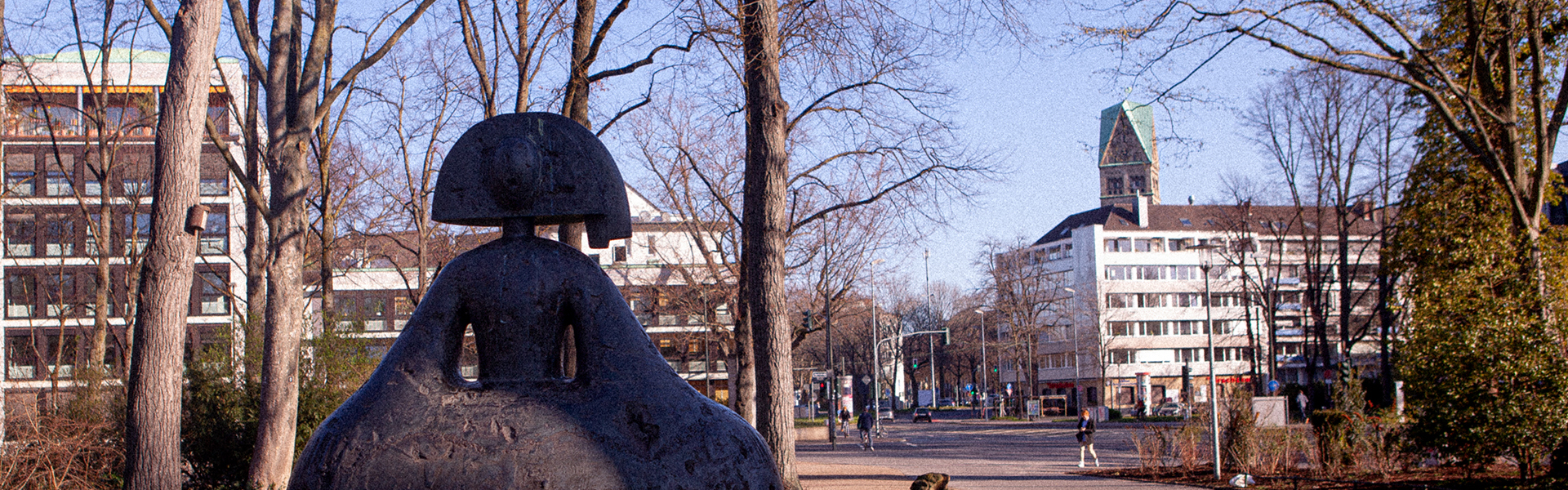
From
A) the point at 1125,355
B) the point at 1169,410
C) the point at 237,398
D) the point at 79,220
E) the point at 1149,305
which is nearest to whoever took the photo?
the point at 237,398

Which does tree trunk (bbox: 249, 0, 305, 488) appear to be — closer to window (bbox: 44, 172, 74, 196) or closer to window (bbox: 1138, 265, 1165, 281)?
window (bbox: 44, 172, 74, 196)

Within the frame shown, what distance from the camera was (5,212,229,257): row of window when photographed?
1282 inches

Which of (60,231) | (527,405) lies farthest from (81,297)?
(527,405)

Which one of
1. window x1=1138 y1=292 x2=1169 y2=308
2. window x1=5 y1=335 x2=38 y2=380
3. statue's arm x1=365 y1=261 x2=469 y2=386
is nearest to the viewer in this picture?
statue's arm x1=365 y1=261 x2=469 y2=386

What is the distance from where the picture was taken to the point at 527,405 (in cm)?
391

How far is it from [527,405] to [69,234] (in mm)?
35946

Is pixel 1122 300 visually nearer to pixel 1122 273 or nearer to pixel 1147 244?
pixel 1122 273

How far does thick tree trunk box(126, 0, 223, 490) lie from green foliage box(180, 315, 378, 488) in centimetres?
506

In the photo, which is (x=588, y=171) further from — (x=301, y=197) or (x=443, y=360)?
(x=301, y=197)

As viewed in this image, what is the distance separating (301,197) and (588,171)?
11.5 m

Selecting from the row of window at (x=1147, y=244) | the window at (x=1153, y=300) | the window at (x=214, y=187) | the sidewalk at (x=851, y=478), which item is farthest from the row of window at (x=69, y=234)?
the window at (x=1153, y=300)

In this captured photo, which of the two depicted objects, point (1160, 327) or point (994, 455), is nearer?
point (994, 455)

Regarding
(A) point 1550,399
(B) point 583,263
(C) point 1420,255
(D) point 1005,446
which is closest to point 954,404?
(D) point 1005,446

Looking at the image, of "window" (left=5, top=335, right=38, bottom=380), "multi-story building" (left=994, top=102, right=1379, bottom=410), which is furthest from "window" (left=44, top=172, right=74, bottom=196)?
"multi-story building" (left=994, top=102, right=1379, bottom=410)
